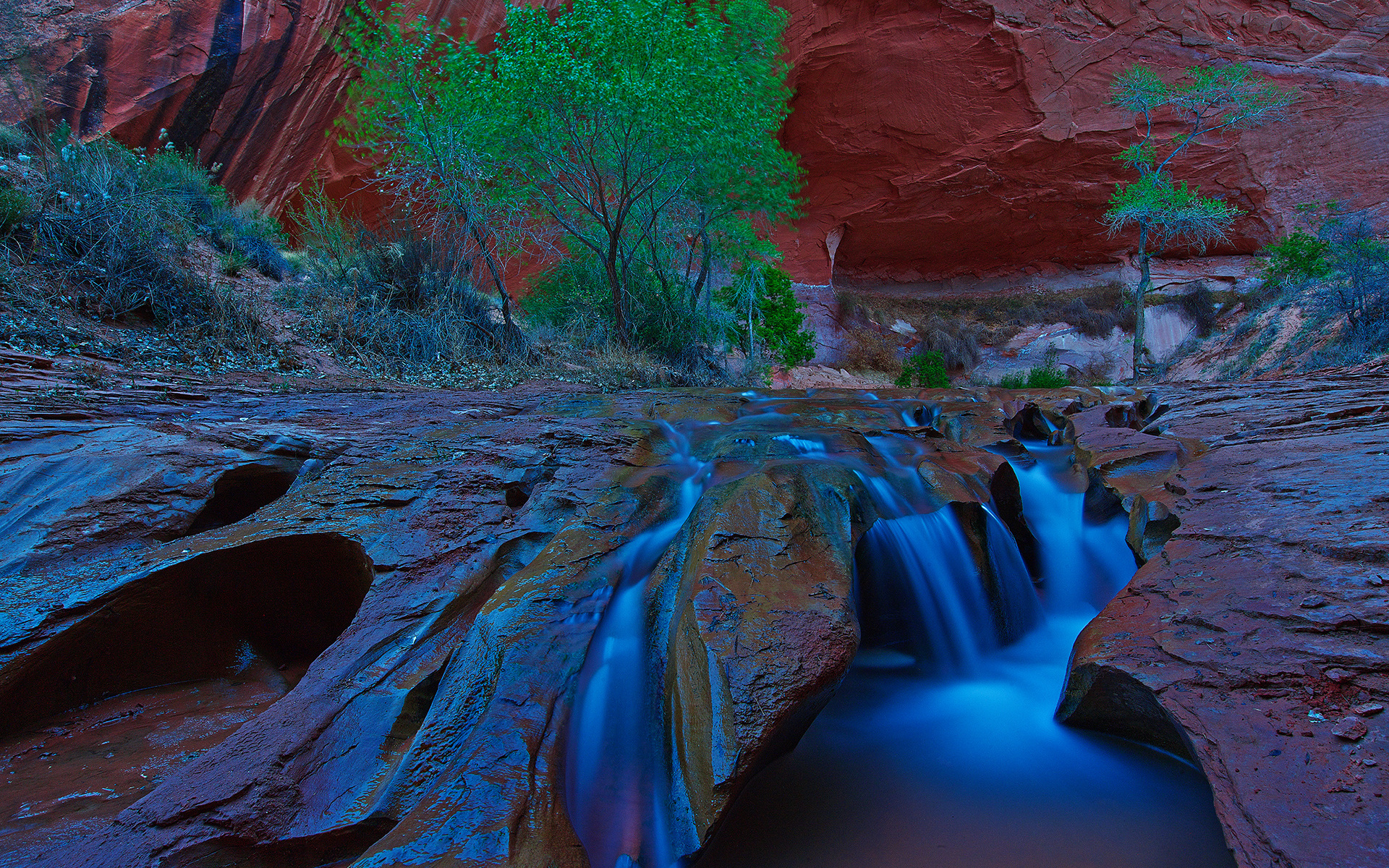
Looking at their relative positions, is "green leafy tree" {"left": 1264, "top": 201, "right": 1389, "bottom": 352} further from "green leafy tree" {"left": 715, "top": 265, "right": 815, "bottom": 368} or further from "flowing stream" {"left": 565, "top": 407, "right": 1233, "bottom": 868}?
"green leafy tree" {"left": 715, "top": 265, "right": 815, "bottom": 368}

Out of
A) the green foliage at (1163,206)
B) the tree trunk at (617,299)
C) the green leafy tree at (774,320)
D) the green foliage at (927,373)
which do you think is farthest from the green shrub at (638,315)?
the green foliage at (1163,206)

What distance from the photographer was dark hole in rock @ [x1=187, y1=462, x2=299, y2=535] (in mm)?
3188

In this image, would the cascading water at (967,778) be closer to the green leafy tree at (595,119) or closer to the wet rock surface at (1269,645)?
the wet rock surface at (1269,645)

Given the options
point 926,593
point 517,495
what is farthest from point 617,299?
point 926,593

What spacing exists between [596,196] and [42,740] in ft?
28.3

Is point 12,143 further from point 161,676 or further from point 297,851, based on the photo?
point 297,851

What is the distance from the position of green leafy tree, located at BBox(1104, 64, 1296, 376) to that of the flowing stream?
523 inches

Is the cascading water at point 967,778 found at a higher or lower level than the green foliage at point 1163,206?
lower

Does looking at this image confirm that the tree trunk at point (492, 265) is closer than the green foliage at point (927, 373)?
Yes

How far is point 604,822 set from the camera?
1.80 meters

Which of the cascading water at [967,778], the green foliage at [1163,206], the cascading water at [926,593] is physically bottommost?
the cascading water at [967,778]

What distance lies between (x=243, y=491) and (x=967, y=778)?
3768mm

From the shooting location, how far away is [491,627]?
2184mm

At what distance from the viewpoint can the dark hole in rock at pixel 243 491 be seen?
3188mm
